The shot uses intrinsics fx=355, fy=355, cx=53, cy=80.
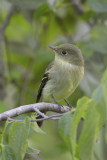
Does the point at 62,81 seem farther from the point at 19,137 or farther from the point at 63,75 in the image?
the point at 19,137

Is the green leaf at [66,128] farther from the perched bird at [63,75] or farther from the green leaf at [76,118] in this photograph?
the perched bird at [63,75]

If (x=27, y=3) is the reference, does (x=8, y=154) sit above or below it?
below

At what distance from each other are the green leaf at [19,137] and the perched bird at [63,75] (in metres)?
1.90

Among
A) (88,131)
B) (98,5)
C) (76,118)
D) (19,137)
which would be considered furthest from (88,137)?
(98,5)

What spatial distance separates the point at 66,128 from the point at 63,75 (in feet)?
7.03

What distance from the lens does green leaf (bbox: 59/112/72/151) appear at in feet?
6.07

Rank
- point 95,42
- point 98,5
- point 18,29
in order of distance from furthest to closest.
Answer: point 18,29 < point 95,42 < point 98,5

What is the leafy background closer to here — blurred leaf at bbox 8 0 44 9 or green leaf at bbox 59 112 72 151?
blurred leaf at bbox 8 0 44 9

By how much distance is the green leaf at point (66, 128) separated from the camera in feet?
6.07

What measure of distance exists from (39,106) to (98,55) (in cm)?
248

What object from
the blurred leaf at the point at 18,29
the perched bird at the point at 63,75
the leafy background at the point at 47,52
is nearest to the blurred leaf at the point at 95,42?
the leafy background at the point at 47,52

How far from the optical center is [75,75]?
3.97 meters

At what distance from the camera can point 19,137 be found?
202cm

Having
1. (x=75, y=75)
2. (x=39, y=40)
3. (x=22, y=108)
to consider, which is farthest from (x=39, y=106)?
(x=39, y=40)
